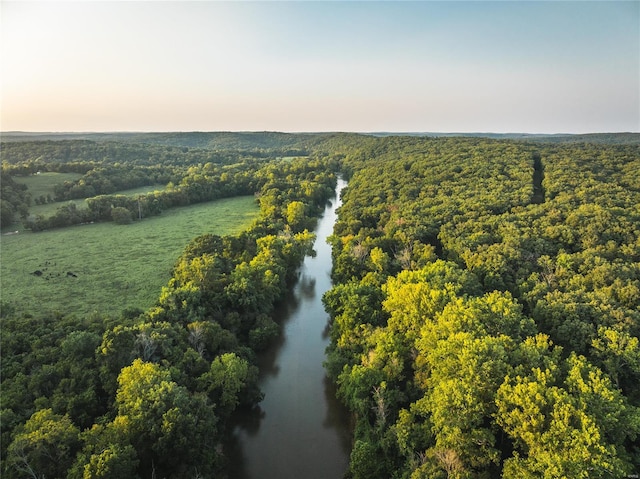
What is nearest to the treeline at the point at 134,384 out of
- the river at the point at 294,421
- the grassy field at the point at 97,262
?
the river at the point at 294,421

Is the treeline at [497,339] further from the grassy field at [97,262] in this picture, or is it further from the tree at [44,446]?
the grassy field at [97,262]

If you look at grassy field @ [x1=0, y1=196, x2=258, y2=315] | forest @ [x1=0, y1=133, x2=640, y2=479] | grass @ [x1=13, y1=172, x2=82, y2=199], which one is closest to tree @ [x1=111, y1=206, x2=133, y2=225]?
grassy field @ [x1=0, y1=196, x2=258, y2=315]

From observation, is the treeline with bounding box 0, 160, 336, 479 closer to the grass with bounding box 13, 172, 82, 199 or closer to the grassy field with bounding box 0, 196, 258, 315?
the grassy field with bounding box 0, 196, 258, 315

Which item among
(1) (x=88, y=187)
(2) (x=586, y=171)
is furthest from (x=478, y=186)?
(1) (x=88, y=187)

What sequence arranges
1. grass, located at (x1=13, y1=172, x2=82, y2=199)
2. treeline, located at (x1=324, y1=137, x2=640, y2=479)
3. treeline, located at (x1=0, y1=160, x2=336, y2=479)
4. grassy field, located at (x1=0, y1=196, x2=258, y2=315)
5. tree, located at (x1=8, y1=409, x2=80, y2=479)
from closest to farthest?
tree, located at (x1=8, y1=409, x2=80, y2=479)
treeline, located at (x1=0, y1=160, x2=336, y2=479)
treeline, located at (x1=324, y1=137, x2=640, y2=479)
grassy field, located at (x1=0, y1=196, x2=258, y2=315)
grass, located at (x1=13, y1=172, x2=82, y2=199)

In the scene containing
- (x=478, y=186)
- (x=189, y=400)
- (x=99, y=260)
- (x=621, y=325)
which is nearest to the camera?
(x=189, y=400)

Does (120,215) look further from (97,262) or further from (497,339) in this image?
(497,339)

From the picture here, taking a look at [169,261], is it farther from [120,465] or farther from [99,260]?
[120,465]
